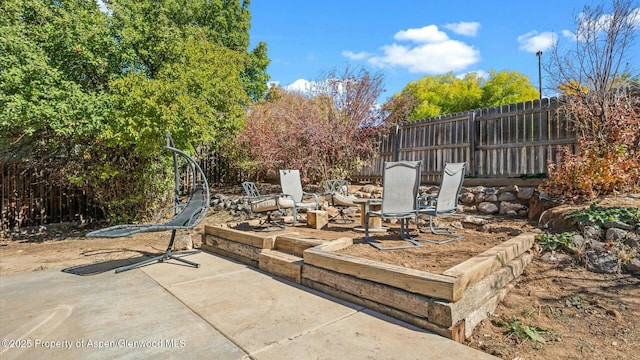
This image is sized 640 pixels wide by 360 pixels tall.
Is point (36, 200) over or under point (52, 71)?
under

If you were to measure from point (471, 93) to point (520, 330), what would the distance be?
30955 mm

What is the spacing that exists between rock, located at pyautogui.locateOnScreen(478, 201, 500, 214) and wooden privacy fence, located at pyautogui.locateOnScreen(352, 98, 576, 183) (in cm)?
110

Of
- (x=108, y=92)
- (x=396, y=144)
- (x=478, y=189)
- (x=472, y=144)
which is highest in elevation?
(x=108, y=92)

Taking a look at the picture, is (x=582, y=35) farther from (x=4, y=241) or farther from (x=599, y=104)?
(x=4, y=241)

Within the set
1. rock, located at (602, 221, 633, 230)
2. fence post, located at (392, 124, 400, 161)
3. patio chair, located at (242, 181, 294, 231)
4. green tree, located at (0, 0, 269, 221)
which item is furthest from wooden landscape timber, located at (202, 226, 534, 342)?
fence post, located at (392, 124, 400, 161)

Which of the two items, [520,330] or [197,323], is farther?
[197,323]

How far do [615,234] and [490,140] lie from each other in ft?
12.5

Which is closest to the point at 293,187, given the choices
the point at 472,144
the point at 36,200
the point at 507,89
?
the point at 472,144

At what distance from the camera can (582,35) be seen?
5543mm

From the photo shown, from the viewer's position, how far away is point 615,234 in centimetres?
360

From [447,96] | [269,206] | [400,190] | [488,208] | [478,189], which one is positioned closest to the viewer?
[400,190]

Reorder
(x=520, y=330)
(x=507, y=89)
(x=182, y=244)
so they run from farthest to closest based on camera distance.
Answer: (x=507, y=89)
(x=182, y=244)
(x=520, y=330)

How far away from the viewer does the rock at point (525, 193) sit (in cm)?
565

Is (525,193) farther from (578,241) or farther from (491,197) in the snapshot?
(578,241)
